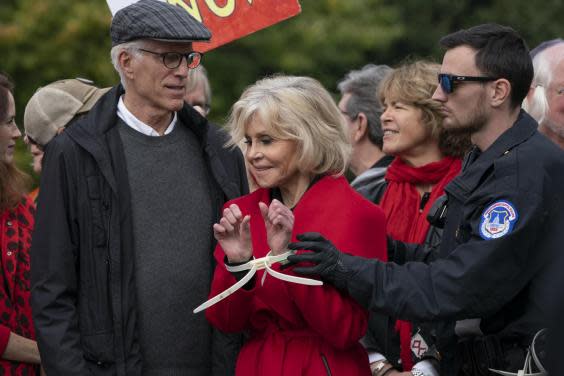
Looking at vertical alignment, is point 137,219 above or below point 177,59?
below

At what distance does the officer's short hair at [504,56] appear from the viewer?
4453 millimetres

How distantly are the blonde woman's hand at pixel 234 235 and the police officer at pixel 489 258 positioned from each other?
8.9 inches

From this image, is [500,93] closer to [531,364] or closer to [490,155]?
[490,155]

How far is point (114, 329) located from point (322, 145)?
1105 millimetres

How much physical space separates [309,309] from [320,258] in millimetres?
240

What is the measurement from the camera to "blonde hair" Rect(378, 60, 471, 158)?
228 inches

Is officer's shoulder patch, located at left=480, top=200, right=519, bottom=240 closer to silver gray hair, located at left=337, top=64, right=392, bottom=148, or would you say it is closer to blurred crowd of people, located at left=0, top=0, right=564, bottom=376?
blurred crowd of people, located at left=0, top=0, right=564, bottom=376

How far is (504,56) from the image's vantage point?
4465 mm

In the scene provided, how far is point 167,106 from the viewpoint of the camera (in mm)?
4941

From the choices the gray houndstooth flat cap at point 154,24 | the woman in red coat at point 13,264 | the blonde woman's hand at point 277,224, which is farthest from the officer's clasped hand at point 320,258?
the woman in red coat at point 13,264

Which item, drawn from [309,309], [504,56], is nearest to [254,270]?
[309,309]

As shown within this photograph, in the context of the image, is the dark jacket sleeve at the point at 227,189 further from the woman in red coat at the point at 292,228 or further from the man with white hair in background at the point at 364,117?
the man with white hair in background at the point at 364,117

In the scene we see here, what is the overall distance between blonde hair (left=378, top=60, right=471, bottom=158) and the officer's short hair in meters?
1.25

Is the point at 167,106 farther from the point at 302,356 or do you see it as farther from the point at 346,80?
the point at 346,80
